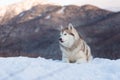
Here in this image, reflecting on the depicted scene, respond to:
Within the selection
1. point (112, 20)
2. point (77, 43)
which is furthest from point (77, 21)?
point (77, 43)

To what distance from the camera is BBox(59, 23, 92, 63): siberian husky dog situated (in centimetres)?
1283

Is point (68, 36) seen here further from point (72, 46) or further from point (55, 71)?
point (55, 71)

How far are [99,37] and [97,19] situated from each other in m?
43.7

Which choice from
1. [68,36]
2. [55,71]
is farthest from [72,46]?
[55,71]

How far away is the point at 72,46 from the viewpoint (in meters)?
13.0

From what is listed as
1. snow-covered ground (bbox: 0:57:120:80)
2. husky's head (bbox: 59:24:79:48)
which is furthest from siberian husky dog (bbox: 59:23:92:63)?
snow-covered ground (bbox: 0:57:120:80)

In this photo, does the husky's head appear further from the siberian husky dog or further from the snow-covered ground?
the snow-covered ground

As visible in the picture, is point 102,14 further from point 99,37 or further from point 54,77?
point 54,77

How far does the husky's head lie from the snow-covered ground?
347cm

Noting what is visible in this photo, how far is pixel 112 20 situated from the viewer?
162250mm

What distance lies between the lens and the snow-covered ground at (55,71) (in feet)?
26.6

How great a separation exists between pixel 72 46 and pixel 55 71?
4461 mm

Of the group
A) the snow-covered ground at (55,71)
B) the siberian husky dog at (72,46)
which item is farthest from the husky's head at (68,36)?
the snow-covered ground at (55,71)

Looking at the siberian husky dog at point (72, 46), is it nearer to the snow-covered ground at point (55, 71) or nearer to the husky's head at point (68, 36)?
the husky's head at point (68, 36)
